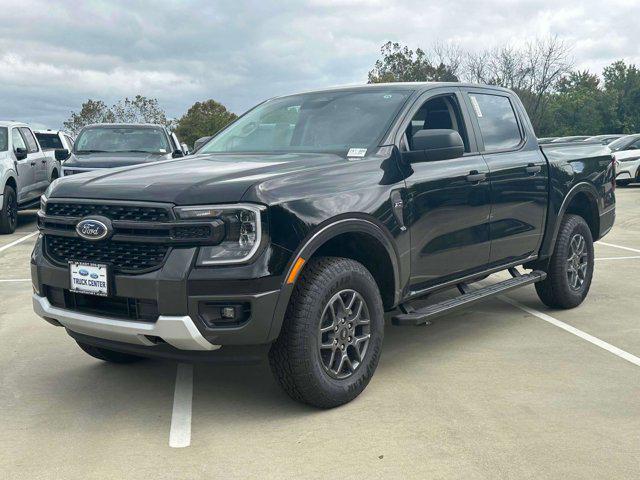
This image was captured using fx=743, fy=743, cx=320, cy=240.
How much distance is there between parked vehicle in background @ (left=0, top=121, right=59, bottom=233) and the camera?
12234 millimetres

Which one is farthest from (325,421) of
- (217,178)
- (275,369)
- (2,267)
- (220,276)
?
(2,267)

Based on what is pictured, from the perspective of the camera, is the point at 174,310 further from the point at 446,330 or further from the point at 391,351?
the point at 446,330

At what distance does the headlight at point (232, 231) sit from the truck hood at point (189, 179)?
52 mm

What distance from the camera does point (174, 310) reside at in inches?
141

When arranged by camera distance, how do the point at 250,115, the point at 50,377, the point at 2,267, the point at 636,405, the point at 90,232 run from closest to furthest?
the point at 90,232
the point at 636,405
the point at 50,377
the point at 250,115
the point at 2,267

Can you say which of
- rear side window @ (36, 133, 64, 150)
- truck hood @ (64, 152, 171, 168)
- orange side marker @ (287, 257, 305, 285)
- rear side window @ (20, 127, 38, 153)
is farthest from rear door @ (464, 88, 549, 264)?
rear side window @ (36, 133, 64, 150)

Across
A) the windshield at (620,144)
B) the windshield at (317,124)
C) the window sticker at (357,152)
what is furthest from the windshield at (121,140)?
the windshield at (620,144)

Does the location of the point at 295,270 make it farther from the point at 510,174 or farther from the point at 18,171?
the point at 18,171

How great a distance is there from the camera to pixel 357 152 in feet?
14.7

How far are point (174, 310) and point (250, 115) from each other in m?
2.45

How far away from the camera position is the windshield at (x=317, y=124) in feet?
15.5

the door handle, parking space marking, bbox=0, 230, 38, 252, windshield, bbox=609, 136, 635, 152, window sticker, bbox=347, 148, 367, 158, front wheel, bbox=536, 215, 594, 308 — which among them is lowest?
parking space marking, bbox=0, 230, 38, 252

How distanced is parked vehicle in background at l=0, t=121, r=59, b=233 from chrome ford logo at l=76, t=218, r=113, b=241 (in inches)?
356

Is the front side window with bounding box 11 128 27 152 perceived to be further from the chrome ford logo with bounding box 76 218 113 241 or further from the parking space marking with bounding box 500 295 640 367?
the chrome ford logo with bounding box 76 218 113 241
